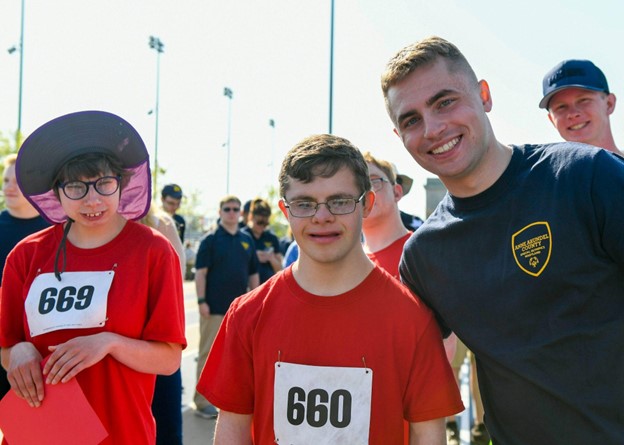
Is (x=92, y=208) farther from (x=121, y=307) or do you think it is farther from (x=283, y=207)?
(x=283, y=207)

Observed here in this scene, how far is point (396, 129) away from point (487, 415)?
3.52 ft

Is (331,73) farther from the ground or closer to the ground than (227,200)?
farther from the ground

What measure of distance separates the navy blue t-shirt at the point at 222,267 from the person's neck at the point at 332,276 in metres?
4.66

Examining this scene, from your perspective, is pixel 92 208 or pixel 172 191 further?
pixel 172 191

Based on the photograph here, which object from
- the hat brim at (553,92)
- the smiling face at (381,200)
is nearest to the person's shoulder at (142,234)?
the smiling face at (381,200)

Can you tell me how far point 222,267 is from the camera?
668cm

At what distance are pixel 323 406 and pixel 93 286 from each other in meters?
1.06

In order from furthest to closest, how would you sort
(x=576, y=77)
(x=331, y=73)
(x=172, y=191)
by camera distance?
(x=331, y=73) → (x=172, y=191) → (x=576, y=77)

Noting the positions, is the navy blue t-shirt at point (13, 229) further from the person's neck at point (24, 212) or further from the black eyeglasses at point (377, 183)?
the black eyeglasses at point (377, 183)

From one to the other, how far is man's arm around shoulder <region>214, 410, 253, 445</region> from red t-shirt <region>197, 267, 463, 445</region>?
4cm

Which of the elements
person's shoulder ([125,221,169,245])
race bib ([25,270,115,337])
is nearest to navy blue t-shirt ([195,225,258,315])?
person's shoulder ([125,221,169,245])

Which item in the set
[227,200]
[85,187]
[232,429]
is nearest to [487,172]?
[232,429]

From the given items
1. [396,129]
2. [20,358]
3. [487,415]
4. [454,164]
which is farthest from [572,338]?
[20,358]

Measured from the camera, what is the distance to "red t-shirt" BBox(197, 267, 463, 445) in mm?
1909
